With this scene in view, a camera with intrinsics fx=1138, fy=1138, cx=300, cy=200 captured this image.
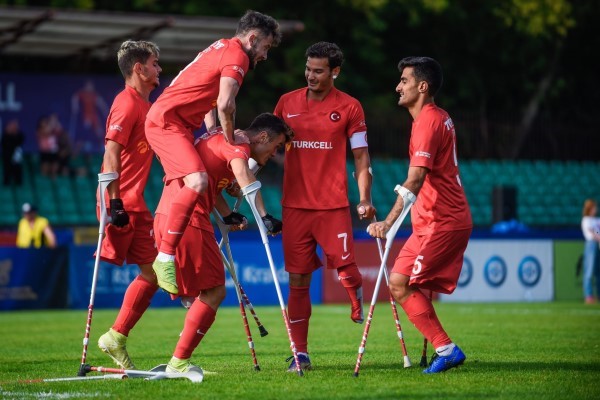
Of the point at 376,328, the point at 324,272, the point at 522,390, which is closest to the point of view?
the point at 522,390

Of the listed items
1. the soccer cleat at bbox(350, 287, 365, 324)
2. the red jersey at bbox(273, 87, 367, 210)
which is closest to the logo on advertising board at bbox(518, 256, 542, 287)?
the soccer cleat at bbox(350, 287, 365, 324)

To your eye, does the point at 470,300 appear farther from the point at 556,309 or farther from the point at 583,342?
the point at 583,342

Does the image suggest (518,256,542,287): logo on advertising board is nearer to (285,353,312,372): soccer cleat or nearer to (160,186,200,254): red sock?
(285,353,312,372): soccer cleat

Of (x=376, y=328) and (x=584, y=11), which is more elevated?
(x=584, y=11)

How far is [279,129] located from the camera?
948cm

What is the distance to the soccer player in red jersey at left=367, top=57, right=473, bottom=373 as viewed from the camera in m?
9.45

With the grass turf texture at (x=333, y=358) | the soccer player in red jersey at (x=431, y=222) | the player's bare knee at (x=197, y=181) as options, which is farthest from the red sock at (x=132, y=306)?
the soccer player in red jersey at (x=431, y=222)

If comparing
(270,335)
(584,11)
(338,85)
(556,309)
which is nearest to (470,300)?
(556,309)

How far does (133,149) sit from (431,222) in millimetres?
2673

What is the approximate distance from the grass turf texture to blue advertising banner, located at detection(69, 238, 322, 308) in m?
1.94

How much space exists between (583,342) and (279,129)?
18.4 ft

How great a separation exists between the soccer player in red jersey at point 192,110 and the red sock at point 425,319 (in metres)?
2.09

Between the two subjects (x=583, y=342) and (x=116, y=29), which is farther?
(x=116, y=29)

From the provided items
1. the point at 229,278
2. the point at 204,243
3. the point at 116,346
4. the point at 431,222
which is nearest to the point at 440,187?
the point at 431,222
